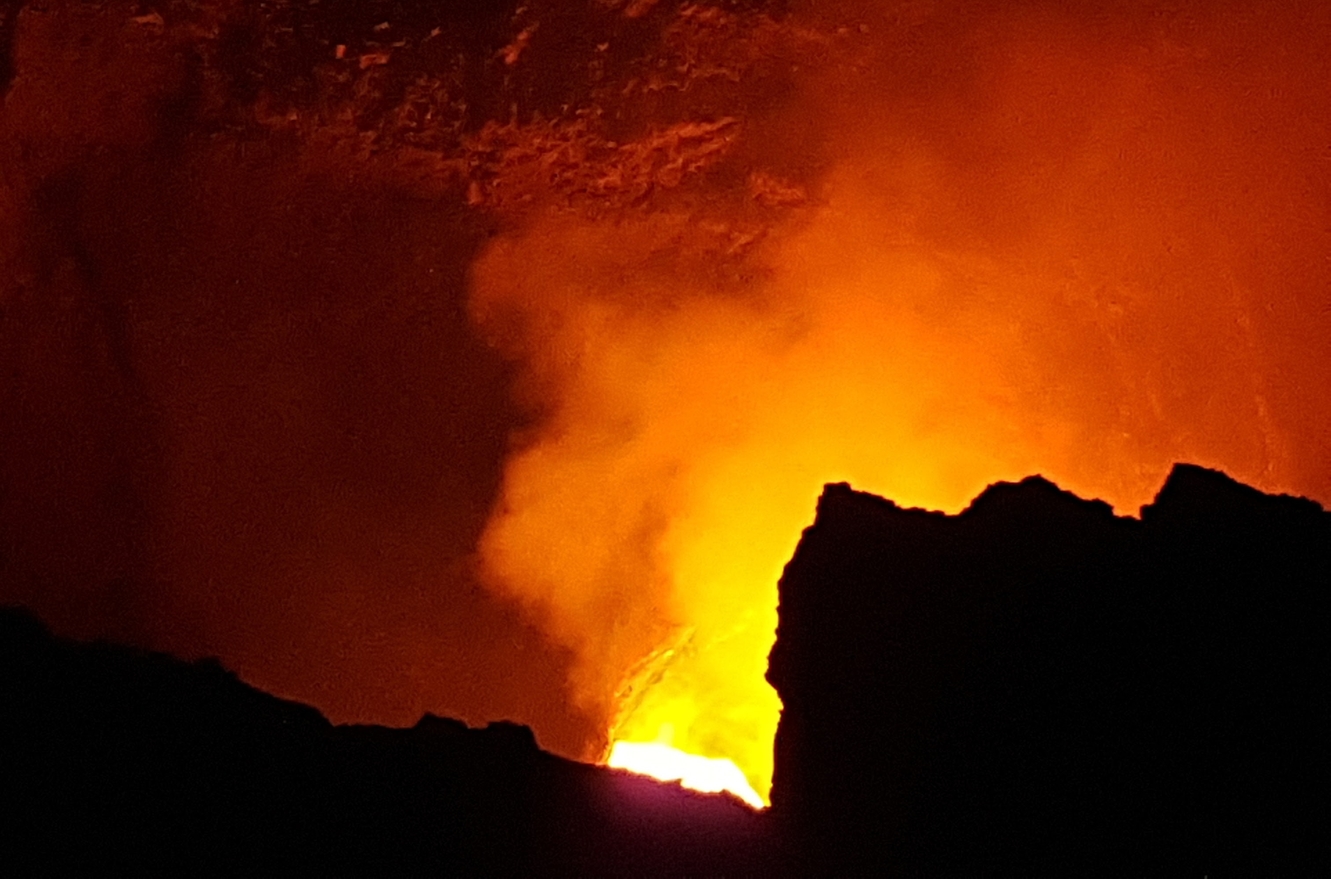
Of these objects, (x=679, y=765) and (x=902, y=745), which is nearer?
(x=902, y=745)

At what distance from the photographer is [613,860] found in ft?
9.83

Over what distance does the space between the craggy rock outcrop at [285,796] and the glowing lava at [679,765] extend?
3580mm

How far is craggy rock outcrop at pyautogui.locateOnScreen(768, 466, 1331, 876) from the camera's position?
280cm

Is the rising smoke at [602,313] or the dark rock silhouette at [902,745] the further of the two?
the rising smoke at [602,313]

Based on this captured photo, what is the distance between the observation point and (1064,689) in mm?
2938

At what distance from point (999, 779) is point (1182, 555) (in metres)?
0.66

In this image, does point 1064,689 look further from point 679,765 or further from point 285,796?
point 679,765

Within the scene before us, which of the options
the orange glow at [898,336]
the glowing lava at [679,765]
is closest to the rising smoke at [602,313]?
the orange glow at [898,336]

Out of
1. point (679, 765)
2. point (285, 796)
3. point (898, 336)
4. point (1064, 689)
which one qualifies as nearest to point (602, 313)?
point (898, 336)

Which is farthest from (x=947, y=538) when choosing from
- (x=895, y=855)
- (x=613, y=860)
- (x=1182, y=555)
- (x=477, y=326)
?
(x=477, y=326)

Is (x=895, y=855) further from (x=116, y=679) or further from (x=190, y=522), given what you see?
(x=190, y=522)

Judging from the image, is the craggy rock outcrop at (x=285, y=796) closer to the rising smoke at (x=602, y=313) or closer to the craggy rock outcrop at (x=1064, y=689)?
the craggy rock outcrop at (x=1064, y=689)

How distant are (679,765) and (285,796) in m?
4.02

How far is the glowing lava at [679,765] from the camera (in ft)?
21.9
